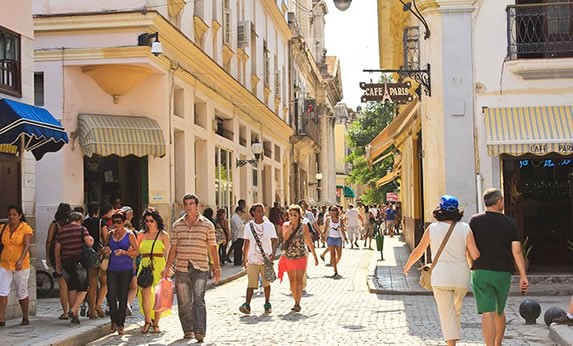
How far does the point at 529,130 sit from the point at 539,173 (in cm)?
183

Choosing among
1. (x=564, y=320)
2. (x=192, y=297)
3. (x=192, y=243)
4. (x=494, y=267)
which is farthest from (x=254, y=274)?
(x=494, y=267)

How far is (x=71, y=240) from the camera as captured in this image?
11859mm

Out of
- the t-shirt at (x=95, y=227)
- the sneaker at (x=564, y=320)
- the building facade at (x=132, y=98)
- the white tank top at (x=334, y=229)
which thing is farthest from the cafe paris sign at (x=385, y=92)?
the sneaker at (x=564, y=320)

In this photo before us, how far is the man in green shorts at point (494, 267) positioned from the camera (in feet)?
27.4

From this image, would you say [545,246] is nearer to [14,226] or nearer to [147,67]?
[147,67]

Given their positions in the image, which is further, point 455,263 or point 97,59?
point 97,59

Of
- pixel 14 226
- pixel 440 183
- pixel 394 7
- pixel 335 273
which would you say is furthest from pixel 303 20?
pixel 14 226

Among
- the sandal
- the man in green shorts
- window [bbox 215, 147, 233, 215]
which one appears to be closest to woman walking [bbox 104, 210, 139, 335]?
the sandal

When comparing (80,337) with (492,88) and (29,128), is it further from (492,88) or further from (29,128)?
(492,88)

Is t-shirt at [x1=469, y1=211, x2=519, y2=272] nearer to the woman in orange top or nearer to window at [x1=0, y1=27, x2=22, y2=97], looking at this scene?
the woman in orange top

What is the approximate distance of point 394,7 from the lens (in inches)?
955

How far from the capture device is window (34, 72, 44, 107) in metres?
18.0

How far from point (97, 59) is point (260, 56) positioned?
1526 centimetres

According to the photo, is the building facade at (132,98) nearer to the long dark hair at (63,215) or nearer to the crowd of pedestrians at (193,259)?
the crowd of pedestrians at (193,259)
